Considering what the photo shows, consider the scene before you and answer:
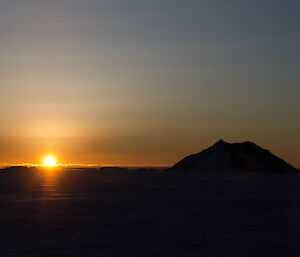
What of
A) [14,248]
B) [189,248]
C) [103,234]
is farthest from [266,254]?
[14,248]

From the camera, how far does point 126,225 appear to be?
88.7ft

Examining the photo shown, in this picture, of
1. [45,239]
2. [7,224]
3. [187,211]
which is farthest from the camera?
[187,211]

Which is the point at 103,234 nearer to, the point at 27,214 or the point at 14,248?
the point at 14,248

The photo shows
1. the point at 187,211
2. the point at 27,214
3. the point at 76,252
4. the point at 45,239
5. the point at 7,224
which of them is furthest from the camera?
the point at 187,211

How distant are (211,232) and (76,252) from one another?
7.64 m

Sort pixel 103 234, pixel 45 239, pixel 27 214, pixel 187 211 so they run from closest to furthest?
1. pixel 45 239
2. pixel 103 234
3. pixel 27 214
4. pixel 187 211

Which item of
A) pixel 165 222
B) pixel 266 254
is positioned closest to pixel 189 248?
pixel 266 254

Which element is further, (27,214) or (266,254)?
(27,214)

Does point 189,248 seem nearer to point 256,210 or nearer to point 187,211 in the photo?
point 187,211

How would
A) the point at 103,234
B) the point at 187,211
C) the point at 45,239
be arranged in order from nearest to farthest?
1. the point at 45,239
2. the point at 103,234
3. the point at 187,211

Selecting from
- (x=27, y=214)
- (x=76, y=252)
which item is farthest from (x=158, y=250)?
(x=27, y=214)

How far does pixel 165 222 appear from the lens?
28266mm

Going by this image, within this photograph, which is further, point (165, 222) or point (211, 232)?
point (165, 222)

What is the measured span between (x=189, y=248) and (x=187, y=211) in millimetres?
14398
